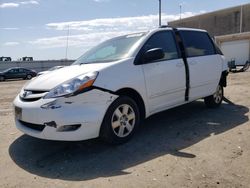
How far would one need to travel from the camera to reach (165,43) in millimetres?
5312

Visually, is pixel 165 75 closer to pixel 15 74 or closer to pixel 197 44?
pixel 197 44

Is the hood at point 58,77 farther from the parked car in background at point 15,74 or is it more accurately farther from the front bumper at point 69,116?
the parked car in background at point 15,74

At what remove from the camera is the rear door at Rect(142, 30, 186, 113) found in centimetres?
480

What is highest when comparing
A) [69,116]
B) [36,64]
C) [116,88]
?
[116,88]

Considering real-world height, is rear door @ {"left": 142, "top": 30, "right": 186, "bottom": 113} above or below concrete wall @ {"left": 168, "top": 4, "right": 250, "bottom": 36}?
below

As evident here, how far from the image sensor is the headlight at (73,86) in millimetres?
3920

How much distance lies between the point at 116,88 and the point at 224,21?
50951 millimetres

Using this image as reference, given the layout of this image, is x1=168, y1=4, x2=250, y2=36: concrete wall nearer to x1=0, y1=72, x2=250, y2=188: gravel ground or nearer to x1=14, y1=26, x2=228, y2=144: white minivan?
x1=14, y1=26, x2=228, y2=144: white minivan

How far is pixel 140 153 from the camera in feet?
13.5

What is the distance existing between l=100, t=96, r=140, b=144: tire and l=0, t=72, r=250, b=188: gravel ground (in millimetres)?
160

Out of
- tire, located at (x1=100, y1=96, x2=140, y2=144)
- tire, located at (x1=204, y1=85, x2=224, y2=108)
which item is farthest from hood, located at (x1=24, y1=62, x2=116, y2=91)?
tire, located at (x1=204, y1=85, x2=224, y2=108)

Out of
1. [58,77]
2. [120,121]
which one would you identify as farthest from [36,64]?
[120,121]

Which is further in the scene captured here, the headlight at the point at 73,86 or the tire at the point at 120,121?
the tire at the point at 120,121

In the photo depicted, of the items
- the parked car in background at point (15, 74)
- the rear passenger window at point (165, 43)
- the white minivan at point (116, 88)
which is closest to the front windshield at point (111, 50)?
the white minivan at point (116, 88)
